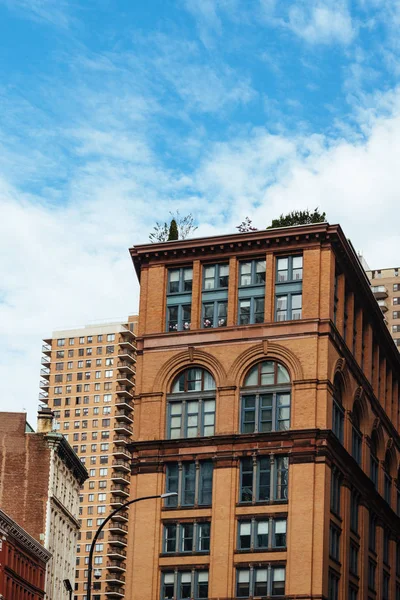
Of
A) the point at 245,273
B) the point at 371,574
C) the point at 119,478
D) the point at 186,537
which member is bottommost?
the point at 371,574

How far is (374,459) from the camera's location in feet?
313

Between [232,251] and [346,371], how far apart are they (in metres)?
11.1

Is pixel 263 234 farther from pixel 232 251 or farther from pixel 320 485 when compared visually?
pixel 320 485

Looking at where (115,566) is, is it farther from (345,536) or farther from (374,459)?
(345,536)

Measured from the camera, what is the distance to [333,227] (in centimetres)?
8462

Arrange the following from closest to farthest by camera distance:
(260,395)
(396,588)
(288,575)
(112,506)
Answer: (288,575) < (260,395) < (396,588) < (112,506)

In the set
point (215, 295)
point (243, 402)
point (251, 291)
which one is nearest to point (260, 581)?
point (243, 402)

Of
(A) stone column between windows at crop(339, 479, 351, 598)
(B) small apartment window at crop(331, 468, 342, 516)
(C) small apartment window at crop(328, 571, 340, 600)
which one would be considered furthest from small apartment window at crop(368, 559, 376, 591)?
(B) small apartment window at crop(331, 468, 342, 516)

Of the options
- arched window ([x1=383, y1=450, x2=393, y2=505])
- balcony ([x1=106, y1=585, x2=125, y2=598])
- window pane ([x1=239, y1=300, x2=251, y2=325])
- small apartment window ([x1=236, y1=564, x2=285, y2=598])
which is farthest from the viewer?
balcony ([x1=106, y1=585, x2=125, y2=598])

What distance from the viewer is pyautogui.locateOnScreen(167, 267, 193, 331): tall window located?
289 feet

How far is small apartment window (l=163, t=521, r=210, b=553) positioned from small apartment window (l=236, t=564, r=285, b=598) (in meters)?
3.02

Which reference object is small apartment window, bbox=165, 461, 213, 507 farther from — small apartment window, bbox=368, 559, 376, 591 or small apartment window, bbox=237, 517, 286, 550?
small apartment window, bbox=368, 559, 376, 591

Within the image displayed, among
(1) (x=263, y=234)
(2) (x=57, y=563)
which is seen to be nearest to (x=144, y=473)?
(1) (x=263, y=234)

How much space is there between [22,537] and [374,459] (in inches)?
1050
